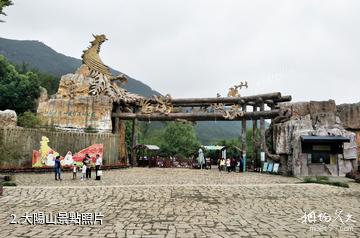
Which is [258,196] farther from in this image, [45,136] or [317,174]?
[45,136]

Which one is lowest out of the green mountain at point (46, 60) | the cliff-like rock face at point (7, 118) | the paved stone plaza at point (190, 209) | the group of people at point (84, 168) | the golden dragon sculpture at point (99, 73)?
the paved stone plaza at point (190, 209)

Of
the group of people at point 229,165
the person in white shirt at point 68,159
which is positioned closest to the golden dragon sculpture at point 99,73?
the person in white shirt at point 68,159

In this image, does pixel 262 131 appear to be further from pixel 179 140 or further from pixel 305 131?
pixel 179 140

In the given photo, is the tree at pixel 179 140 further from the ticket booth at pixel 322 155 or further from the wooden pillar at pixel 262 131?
the ticket booth at pixel 322 155

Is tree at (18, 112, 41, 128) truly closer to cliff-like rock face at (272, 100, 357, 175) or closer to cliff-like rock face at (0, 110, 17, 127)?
cliff-like rock face at (0, 110, 17, 127)

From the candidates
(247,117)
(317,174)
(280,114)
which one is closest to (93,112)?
(247,117)

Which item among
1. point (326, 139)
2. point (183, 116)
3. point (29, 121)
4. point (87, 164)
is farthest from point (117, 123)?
point (326, 139)

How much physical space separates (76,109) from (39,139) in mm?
6724

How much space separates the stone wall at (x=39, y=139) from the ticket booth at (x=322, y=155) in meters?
13.6

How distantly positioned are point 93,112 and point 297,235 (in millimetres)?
22423

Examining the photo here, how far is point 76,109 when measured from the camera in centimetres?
2711

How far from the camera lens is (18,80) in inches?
1679

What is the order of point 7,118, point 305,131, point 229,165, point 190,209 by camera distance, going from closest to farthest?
point 190,209 → point 305,131 → point 7,118 → point 229,165

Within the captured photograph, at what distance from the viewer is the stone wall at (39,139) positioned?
1847 centimetres
